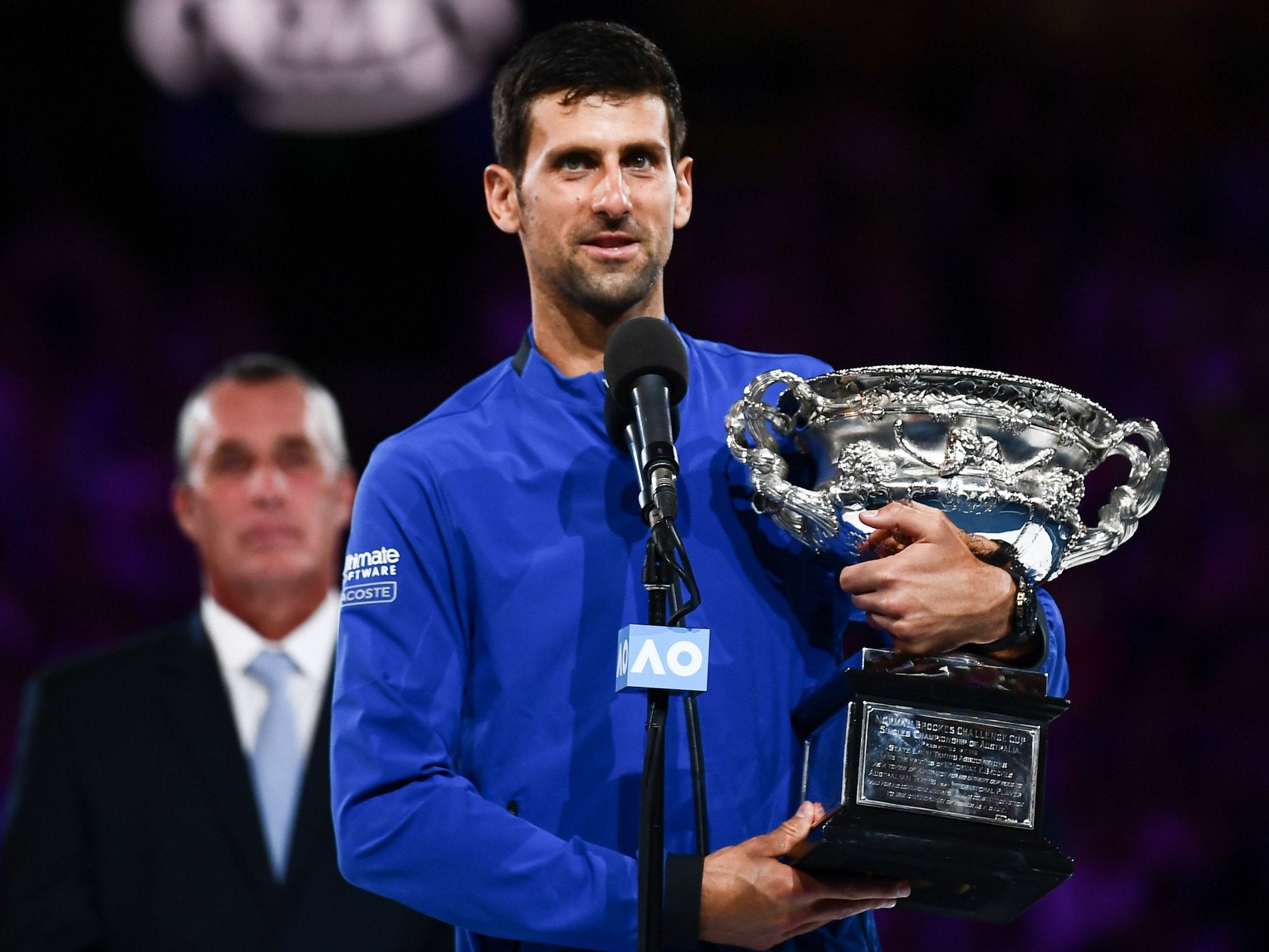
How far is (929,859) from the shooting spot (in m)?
1.39

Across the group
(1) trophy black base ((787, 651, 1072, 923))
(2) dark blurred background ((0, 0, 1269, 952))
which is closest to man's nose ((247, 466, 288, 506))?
(2) dark blurred background ((0, 0, 1269, 952))

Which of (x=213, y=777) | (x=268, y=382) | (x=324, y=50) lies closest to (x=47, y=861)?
(x=213, y=777)

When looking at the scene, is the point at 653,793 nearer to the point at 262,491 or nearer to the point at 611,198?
the point at 611,198

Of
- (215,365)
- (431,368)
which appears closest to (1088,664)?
(431,368)

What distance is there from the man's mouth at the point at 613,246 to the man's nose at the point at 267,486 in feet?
5.53

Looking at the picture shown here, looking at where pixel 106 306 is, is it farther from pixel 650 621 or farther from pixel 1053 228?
pixel 650 621

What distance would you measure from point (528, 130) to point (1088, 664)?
321cm

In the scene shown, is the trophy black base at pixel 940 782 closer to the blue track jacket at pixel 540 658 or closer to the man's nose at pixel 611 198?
the blue track jacket at pixel 540 658

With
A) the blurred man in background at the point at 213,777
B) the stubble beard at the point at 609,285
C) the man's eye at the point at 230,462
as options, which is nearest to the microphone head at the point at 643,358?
the stubble beard at the point at 609,285

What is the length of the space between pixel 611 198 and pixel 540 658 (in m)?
0.49

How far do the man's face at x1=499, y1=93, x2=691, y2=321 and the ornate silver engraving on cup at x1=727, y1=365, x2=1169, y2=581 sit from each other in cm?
25

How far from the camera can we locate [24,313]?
4.62 meters

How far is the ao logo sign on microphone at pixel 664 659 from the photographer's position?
1312 mm

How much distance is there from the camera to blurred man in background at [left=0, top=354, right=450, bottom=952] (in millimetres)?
2676
